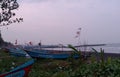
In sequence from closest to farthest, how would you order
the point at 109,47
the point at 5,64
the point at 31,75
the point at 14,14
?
the point at 31,75, the point at 5,64, the point at 14,14, the point at 109,47

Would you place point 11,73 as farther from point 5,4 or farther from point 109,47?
point 109,47

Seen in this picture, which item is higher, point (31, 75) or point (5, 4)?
point (5, 4)

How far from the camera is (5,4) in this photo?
18.6 meters

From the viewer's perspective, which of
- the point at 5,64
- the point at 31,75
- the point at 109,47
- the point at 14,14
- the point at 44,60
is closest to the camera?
the point at 31,75

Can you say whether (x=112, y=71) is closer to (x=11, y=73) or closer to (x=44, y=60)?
(x=11, y=73)

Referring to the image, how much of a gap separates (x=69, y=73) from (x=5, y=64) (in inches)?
232

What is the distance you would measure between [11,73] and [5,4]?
9849 millimetres

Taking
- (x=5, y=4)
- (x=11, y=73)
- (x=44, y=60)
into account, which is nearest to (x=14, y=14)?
(x=5, y=4)

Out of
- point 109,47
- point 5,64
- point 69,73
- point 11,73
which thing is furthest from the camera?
point 109,47

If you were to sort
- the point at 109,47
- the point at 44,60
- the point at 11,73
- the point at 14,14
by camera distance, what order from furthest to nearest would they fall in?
the point at 109,47
the point at 44,60
the point at 14,14
the point at 11,73

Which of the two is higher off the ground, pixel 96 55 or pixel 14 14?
pixel 14 14

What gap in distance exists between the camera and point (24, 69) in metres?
9.61

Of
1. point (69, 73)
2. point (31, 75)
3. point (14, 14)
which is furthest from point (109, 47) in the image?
point (69, 73)

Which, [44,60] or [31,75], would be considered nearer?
[31,75]
